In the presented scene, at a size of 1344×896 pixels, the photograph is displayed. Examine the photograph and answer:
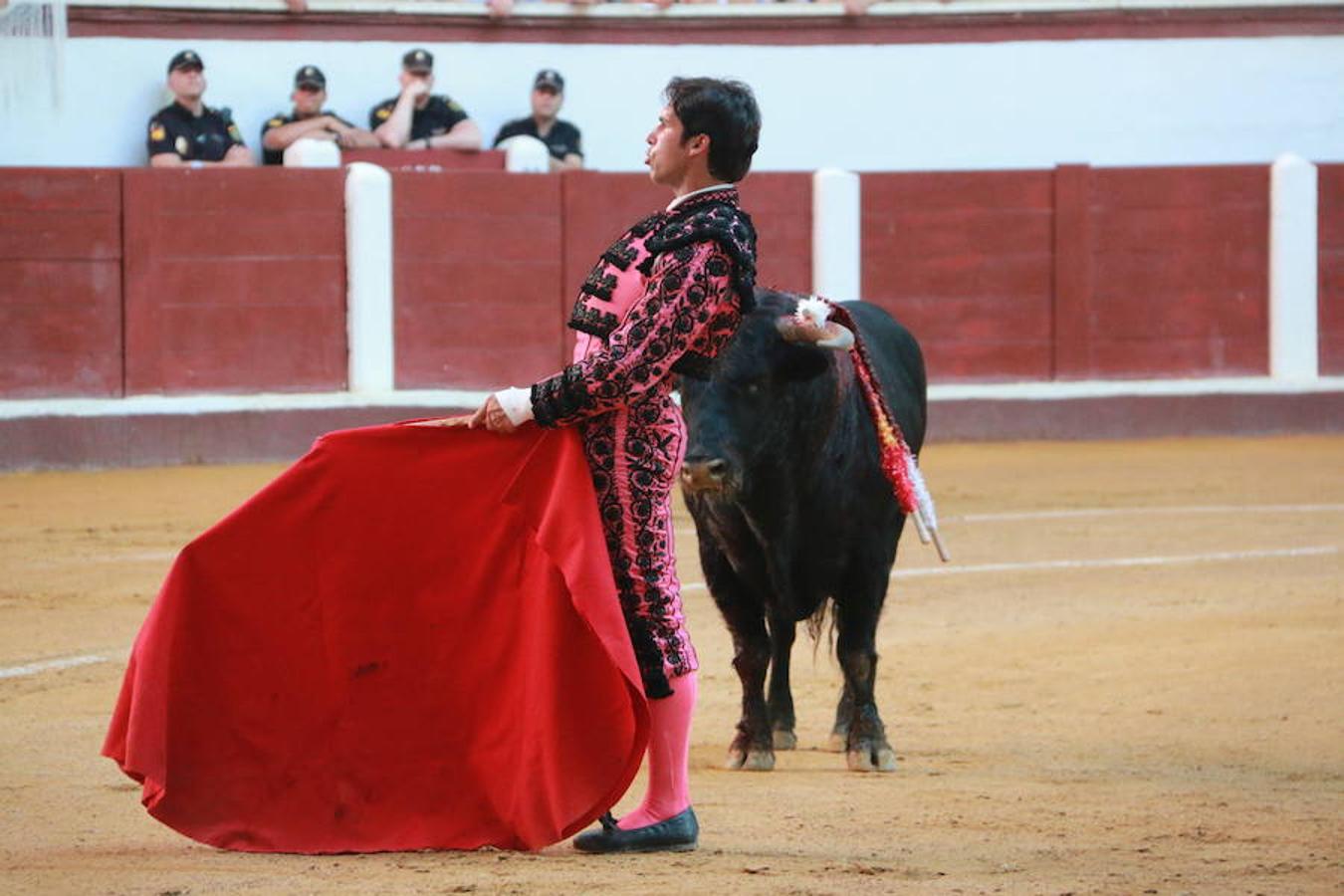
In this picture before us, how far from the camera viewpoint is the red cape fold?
323 centimetres

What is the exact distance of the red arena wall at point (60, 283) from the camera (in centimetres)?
979

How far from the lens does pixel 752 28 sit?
1209cm

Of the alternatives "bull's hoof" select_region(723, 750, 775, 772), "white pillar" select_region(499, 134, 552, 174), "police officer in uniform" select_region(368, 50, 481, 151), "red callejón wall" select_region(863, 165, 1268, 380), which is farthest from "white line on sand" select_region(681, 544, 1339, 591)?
"police officer in uniform" select_region(368, 50, 481, 151)

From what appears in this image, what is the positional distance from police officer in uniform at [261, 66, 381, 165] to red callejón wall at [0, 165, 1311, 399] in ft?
1.37

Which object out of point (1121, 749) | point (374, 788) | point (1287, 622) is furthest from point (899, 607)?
point (374, 788)

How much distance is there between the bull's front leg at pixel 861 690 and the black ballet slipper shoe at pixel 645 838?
3.30 feet

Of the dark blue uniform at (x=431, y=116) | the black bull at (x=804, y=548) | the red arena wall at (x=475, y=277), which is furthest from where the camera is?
the dark blue uniform at (x=431, y=116)

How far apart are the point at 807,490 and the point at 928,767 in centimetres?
53

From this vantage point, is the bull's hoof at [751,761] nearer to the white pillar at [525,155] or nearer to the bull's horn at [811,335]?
the bull's horn at [811,335]

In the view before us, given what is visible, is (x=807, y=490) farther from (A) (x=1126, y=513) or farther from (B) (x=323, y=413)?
(B) (x=323, y=413)

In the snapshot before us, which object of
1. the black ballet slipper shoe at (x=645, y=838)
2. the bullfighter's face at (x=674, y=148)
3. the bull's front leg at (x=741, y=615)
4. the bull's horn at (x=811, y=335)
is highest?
the bullfighter's face at (x=674, y=148)

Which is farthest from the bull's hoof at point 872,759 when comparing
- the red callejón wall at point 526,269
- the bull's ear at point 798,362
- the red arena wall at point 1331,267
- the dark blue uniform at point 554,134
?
the red arena wall at point 1331,267

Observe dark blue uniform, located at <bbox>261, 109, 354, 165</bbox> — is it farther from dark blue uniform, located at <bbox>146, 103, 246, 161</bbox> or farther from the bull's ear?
the bull's ear

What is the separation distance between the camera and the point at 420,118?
11.1 metres
